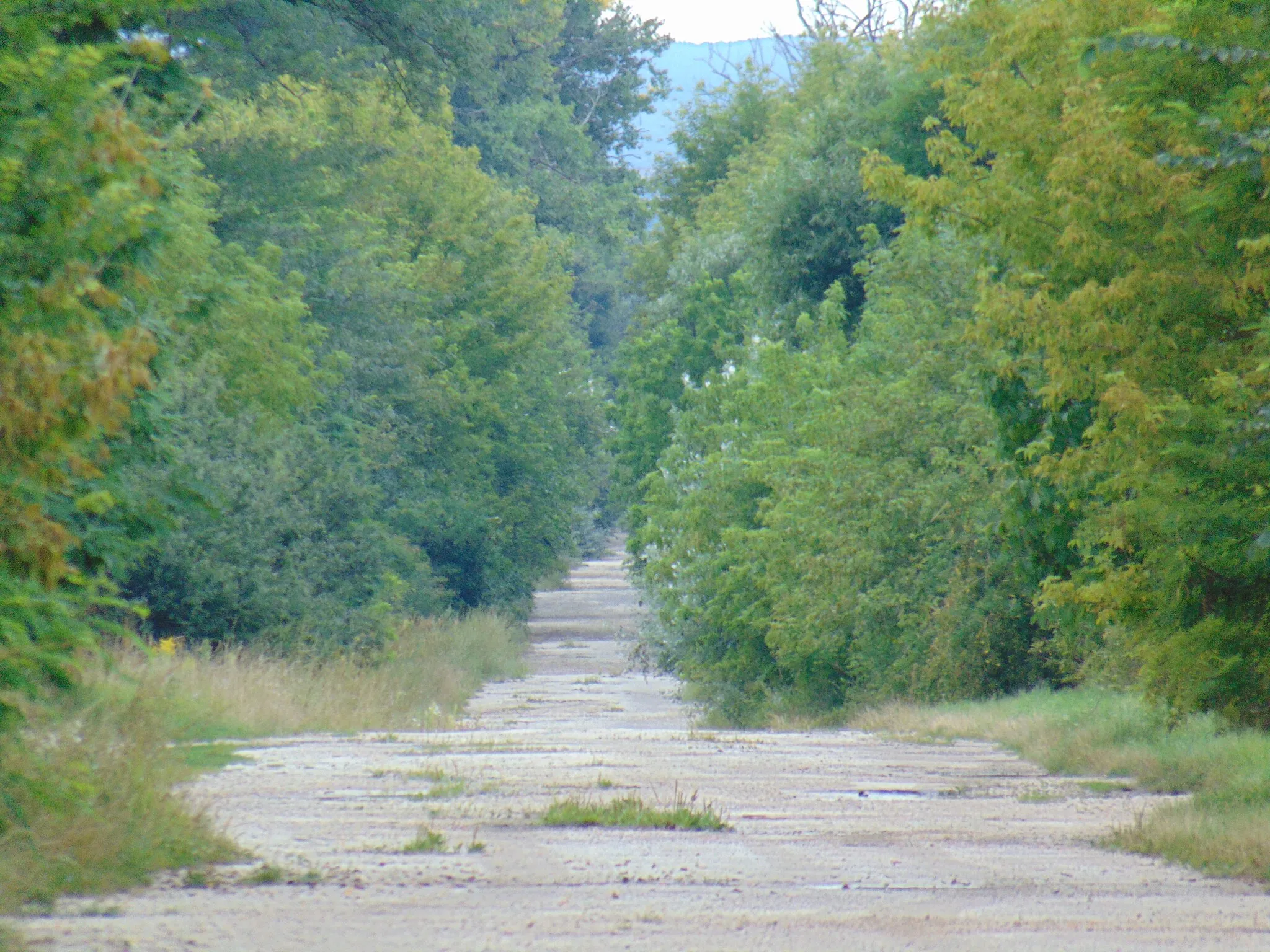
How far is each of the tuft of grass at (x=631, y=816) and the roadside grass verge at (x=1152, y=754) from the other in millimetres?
2416

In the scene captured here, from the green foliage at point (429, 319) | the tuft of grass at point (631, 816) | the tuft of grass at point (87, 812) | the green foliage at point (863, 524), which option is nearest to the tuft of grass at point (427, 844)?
the tuft of grass at point (87, 812)

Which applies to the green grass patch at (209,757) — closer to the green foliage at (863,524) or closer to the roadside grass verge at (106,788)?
the roadside grass verge at (106,788)

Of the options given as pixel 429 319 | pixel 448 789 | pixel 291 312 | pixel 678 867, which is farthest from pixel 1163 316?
pixel 429 319

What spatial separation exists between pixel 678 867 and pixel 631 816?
1558 mm

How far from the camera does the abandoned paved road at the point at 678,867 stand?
676 centimetres

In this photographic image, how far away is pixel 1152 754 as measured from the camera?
1329cm

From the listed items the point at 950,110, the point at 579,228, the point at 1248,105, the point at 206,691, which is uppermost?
the point at 579,228

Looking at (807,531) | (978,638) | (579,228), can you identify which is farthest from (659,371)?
(978,638)

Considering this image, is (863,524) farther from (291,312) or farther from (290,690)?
(291,312)

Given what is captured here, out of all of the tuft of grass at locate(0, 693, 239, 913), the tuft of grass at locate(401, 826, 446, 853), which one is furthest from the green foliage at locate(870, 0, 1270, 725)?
the tuft of grass at locate(0, 693, 239, 913)

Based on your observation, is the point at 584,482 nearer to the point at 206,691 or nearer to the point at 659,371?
the point at 659,371

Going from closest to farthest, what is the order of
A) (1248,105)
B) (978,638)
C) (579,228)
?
(1248,105) → (978,638) → (579,228)

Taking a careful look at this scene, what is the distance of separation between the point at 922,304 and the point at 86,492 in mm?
16980

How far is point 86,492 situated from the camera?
9.16m
